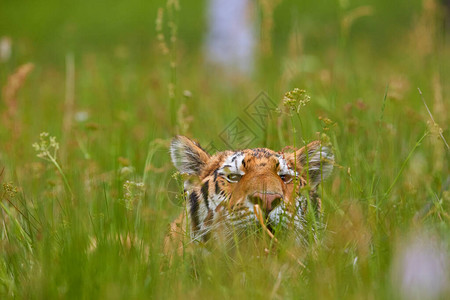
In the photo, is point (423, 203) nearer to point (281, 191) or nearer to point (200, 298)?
point (281, 191)

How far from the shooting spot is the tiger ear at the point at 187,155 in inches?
157

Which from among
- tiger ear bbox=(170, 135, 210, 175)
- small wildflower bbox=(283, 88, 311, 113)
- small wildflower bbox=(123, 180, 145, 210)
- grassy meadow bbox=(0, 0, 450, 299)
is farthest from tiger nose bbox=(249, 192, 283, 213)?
tiger ear bbox=(170, 135, 210, 175)

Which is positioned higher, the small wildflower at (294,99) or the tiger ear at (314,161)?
the small wildflower at (294,99)

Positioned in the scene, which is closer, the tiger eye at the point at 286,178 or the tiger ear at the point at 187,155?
the tiger eye at the point at 286,178

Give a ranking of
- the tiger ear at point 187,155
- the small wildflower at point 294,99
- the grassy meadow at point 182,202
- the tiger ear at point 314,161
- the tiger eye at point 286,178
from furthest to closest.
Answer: the tiger ear at point 187,155 < the tiger ear at point 314,161 < the tiger eye at point 286,178 < the small wildflower at point 294,99 < the grassy meadow at point 182,202

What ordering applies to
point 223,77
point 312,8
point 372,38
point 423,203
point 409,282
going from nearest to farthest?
point 409,282 < point 423,203 < point 223,77 < point 372,38 < point 312,8

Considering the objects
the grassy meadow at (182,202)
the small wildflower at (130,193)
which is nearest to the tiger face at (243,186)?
the grassy meadow at (182,202)

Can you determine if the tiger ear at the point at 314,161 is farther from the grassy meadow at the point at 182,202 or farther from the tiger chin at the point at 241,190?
the grassy meadow at the point at 182,202

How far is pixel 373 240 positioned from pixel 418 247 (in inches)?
18.4

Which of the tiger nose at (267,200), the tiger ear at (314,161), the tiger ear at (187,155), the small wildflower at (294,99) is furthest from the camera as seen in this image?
the tiger ear at (187,155)

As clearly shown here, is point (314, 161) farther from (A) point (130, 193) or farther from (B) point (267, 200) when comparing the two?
(A) point (130, 193)

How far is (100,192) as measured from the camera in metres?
3.71

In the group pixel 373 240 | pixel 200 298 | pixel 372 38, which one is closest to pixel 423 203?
pixel 373 240

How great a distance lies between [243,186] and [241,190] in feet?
0.08
